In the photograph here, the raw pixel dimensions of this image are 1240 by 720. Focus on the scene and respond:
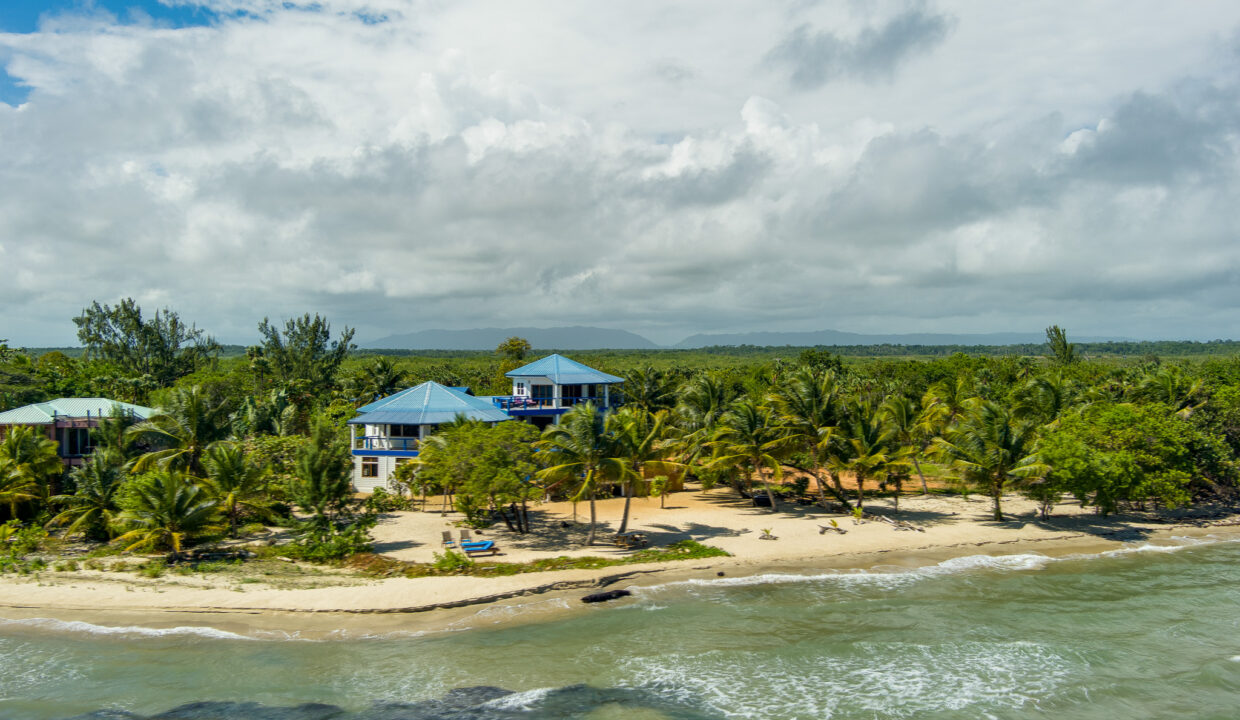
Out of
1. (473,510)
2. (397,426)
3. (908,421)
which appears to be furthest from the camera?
(908,421)

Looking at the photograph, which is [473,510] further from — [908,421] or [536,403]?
[908,421]

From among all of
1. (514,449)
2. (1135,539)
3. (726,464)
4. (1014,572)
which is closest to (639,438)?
(514,449)

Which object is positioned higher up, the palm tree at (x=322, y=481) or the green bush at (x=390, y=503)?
the palm tree at (x=322, y=481)

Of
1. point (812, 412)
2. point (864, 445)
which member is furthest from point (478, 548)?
point (864, 445)

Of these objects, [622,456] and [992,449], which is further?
[992,449]

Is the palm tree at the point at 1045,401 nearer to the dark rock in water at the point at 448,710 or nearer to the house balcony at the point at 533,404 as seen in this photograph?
the house balcony at the point at 533,404

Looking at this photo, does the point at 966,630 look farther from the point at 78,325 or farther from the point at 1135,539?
the point at 78,325

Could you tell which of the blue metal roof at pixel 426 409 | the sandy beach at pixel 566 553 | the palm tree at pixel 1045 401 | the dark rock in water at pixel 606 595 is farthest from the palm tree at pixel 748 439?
the palm tree at pixel 1045 401
